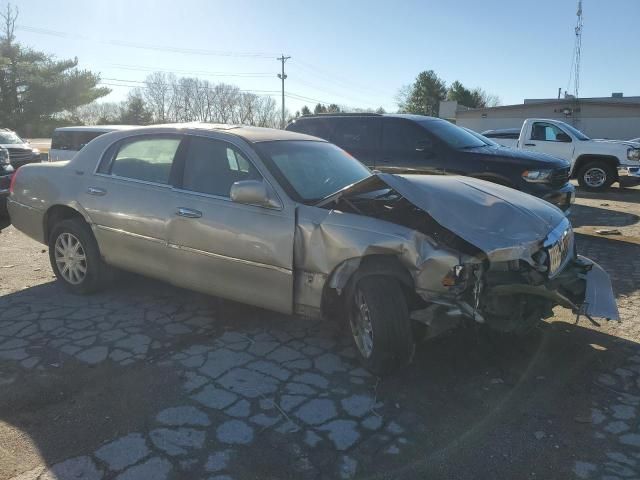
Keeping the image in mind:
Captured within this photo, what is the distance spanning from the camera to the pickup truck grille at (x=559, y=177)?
794 centimetres

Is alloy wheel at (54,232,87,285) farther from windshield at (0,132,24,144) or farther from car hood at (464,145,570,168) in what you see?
windshield at (0,132,24,144)

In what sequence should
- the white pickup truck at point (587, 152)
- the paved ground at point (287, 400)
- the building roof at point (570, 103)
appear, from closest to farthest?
the paved ground at point (287, 400), the white pickup truck at point (587, 152), the building roof at point (570, 103)

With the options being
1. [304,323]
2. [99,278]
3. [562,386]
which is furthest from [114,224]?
[562,386]

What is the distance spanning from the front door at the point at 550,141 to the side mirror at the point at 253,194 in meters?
12.4

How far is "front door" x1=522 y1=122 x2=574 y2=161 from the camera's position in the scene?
46.5ft

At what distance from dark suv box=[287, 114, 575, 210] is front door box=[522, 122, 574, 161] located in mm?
6338

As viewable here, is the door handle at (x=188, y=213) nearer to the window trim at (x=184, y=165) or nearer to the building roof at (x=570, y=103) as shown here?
the window trim at (x=184, y=165)

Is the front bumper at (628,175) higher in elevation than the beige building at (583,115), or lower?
lower

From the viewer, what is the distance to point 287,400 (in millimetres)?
3279

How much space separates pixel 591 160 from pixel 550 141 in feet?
3.82

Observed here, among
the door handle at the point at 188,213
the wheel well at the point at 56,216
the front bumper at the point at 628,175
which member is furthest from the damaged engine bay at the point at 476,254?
the front bumper at the point at 628,175

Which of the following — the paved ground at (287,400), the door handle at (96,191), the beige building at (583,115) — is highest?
the beige building at (583,115)

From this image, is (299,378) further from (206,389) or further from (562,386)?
(562,386)

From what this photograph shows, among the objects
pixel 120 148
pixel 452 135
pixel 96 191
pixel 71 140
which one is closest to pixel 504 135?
pixel 452 135
